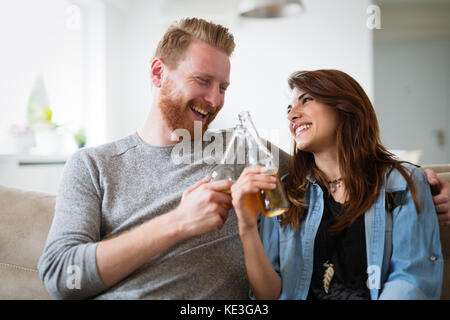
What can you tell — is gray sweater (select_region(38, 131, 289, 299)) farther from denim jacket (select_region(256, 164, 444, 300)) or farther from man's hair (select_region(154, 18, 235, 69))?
man's hair (select_region(154, 18, 235, 69))

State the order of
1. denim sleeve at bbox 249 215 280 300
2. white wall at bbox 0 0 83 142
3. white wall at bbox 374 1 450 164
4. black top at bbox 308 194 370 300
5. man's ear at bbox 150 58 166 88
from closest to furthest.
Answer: black top at bbox 308 194 370 300 < denim sleeve at bbox 249 215 280 300 < man's ear at bbox 150 58 166 88 < white wall at bbox 0 0 83 142 < white wall at bbox 374 1 450 164

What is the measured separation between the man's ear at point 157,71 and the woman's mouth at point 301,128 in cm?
51

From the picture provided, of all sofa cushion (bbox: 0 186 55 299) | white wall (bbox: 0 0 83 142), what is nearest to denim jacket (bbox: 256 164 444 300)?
sofa cushion (bbox: 0 186 55 299)

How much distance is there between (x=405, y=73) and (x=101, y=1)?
12.9ft

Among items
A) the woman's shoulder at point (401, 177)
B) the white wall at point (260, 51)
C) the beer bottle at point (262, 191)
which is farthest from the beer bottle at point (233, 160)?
the white wall at point (260, 51)

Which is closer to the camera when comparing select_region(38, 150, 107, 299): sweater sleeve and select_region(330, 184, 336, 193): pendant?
select_region(38, 150, 107, 299): sweater sleeve

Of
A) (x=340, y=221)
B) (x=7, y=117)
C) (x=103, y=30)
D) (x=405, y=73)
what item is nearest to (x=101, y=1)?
(x=103, y=30)

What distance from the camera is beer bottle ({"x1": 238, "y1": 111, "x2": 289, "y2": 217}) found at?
0.89m

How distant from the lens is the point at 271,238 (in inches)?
46.7

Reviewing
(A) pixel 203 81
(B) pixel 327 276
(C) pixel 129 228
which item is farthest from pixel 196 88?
(B) pixel 327 276

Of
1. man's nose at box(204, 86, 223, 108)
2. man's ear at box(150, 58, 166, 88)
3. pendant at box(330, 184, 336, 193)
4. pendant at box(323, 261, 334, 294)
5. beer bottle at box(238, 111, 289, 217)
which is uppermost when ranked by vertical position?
man's ear at box(150, 58, 166, 88)

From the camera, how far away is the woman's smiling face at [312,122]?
47.7 inches

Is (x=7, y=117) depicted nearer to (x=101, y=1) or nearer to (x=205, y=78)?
(x=101, y=1)

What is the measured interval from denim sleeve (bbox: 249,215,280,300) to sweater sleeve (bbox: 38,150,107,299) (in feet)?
1.56
